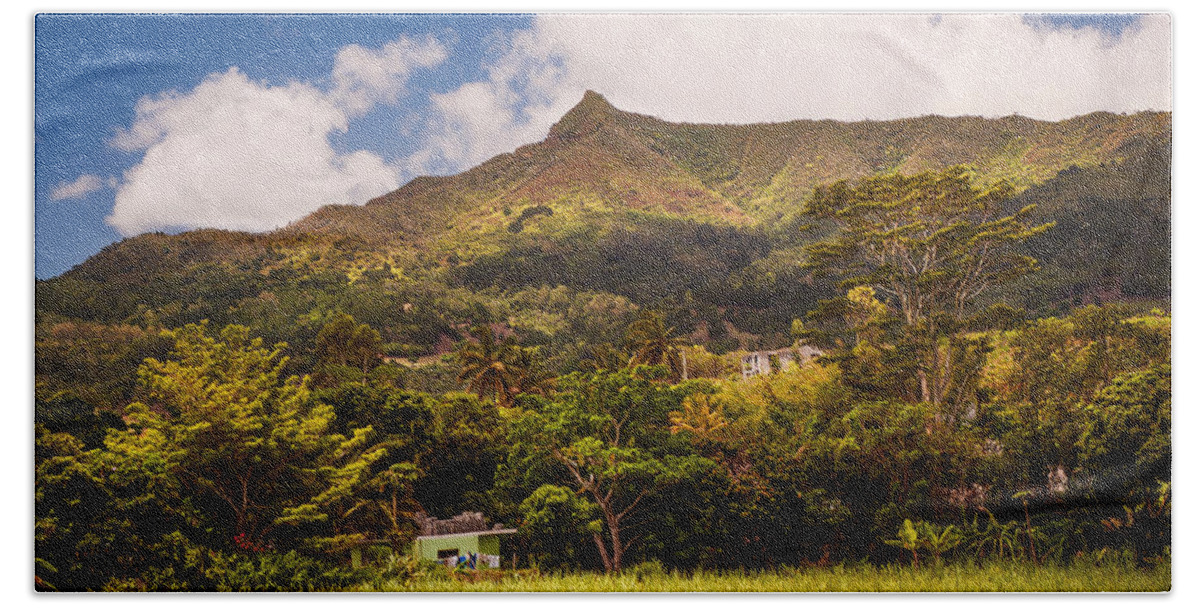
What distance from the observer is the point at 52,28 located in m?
5.95

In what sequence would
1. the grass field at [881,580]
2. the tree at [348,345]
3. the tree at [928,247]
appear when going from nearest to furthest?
the grass field at [881,580] → the tree at [928,247] → the tree at [348,345]

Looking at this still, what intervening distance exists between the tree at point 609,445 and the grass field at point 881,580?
0.37 metres

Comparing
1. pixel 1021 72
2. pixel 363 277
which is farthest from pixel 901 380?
pixel 363 277

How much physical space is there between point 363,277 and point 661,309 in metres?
1.85

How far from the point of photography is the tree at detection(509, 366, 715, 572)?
5.68m

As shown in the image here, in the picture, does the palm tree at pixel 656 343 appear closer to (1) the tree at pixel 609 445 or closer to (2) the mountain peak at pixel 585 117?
(1) the tree at pixel 609 445

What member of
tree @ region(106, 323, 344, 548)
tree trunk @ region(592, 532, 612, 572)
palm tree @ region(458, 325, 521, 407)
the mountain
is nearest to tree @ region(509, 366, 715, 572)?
tree trunk @ region(592, 532, 612, 572)

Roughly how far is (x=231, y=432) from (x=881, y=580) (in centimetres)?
388

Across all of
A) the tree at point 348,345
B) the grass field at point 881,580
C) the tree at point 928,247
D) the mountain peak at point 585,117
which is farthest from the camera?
the mountain peak at point 585,117

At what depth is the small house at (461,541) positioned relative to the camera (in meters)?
5.68

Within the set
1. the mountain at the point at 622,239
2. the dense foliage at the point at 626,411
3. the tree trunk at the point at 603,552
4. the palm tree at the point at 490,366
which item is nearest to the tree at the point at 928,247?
the dense foliage at the point at 626,411

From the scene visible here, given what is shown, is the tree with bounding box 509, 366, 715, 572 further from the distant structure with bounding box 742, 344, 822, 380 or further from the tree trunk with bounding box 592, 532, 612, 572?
the distant structure with bounding box 742, 344, 822, 380

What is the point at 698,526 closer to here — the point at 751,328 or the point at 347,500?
the point at 751,328

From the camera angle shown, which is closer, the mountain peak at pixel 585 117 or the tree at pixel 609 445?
the tree at pixel 609 445
